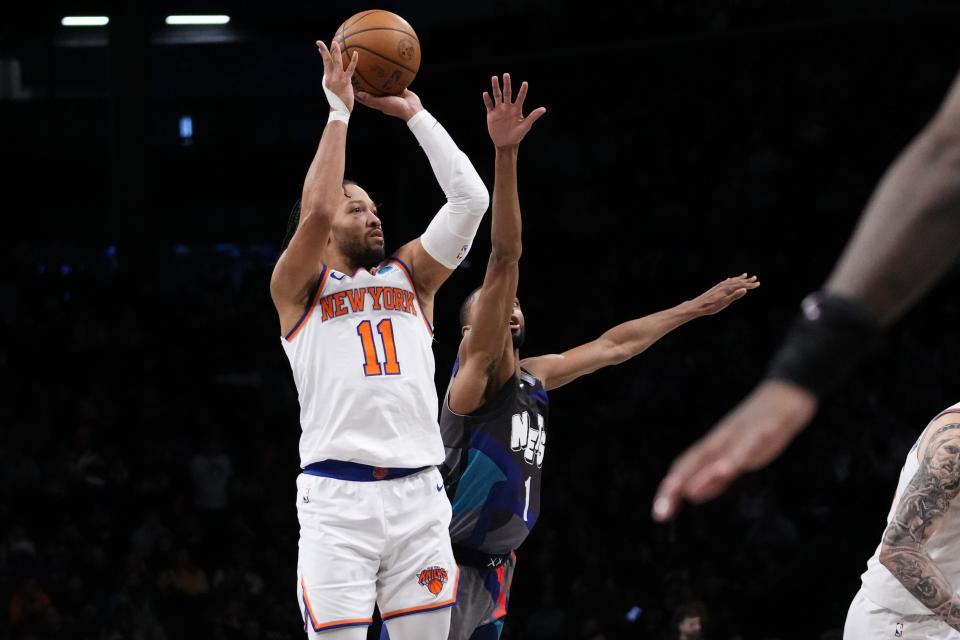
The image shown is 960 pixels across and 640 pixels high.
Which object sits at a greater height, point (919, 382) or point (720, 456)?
point (720, 456)

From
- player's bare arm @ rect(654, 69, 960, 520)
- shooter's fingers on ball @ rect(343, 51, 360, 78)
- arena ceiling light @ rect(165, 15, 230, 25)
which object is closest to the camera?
player's bare arm @ rect(654, 69, 960, 520)

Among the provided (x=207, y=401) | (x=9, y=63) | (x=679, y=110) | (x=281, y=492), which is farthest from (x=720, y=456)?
(x=9, y=63)

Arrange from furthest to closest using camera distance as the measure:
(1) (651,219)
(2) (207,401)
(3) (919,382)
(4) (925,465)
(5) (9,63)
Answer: (5) (9,63) < (1) (651,219) < (2) (207,401) < (3) (919,382) < (4) (925,465)

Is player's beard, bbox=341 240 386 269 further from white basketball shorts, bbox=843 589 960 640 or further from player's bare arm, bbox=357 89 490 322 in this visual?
white basketball shorts, bbox=843 589 960 640

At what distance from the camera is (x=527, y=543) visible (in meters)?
12.5

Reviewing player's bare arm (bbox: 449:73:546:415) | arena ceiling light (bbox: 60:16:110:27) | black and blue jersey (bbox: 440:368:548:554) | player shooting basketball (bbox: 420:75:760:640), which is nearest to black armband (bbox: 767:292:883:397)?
player's bare arm (bbox: 449:73:546:415)

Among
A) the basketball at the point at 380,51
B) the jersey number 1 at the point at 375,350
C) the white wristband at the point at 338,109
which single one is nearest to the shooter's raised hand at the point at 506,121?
the basketball at the point at 380,51

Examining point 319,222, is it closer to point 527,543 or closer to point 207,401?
point 527,543

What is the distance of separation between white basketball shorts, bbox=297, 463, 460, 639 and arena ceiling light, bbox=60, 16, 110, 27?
1620 cm

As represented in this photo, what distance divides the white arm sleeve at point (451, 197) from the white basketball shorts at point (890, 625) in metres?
2.06

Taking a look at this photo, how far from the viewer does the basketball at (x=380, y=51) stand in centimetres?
514

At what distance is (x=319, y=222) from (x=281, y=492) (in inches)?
347

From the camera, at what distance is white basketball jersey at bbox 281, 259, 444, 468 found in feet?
15.8

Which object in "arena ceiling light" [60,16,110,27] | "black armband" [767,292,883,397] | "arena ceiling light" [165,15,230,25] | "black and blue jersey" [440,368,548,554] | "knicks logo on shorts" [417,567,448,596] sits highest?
"arena ceiling light" [60,16,110,27]
